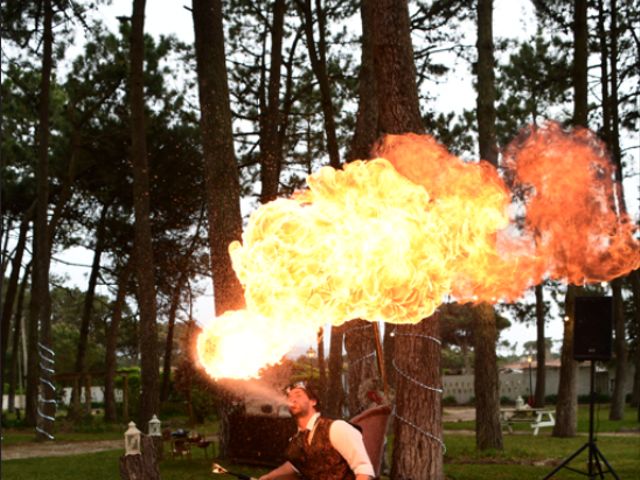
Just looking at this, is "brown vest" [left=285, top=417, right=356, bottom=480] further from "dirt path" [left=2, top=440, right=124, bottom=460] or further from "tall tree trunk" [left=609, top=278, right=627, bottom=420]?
"tall tree trunk" [left=609, top=278, right=627, bottom=420]

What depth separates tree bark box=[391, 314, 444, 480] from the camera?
10.0 m

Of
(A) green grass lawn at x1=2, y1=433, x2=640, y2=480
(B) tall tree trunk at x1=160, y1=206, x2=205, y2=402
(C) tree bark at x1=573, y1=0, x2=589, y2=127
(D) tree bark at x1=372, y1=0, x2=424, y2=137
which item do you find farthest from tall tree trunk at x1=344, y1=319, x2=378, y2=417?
(B) tall tree trunk at x1=160, y1=206, x2=205, y2=402

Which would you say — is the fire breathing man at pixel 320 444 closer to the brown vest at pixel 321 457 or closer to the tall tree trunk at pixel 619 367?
the brown vest at pixel 321 457

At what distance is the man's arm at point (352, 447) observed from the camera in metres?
6.17

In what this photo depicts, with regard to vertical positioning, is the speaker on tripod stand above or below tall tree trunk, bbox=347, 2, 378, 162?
below

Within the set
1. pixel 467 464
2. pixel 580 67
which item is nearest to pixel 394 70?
pixel 467 464

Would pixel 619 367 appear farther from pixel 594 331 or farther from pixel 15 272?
pixel 15 272

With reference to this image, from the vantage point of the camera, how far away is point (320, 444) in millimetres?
6449

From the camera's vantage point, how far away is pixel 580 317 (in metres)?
11.4

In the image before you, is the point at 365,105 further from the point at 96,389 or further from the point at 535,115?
the point at 96,389

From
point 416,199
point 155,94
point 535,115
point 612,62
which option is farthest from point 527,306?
point 416,199

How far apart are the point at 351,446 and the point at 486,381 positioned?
10.7 meters

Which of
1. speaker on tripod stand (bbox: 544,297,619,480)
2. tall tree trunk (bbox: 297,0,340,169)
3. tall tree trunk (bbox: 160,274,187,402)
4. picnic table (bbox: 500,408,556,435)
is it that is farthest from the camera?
tall tree trunk (bbox: 160,274,187,402)

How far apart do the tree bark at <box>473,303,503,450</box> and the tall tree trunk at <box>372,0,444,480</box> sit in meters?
6.27
